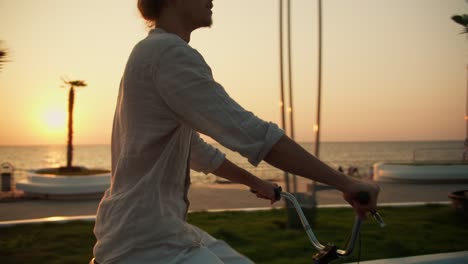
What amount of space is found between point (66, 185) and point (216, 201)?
13.6ft

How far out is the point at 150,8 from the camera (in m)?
1.51

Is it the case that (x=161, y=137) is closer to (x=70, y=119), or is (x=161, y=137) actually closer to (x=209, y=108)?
(x=209, y=108)

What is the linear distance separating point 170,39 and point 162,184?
0.42 metres

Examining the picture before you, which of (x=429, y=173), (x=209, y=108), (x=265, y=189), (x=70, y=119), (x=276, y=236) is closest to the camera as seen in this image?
(x=209, y=108)

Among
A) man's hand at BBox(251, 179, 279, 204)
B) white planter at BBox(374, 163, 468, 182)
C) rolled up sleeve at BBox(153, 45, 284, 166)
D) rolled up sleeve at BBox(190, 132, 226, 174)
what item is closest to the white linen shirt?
rolled up sleeve at BBox(153, 45, 284, 166)

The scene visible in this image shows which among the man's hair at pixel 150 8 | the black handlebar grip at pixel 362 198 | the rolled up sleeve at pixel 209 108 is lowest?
the black handlebar grip at pixel 362 198

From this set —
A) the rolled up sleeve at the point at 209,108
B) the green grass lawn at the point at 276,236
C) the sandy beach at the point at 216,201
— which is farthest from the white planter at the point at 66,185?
the rolled up sleeve at the point at 209,108

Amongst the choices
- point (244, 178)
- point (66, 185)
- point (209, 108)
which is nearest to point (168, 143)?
point (209, 108)

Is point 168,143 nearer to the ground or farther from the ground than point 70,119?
farther from the ground

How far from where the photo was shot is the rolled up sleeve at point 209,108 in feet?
3.97

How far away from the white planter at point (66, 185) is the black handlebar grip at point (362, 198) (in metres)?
11.7

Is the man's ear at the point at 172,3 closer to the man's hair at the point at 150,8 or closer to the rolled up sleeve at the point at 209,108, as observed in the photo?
the man's hair at the point at 150,8

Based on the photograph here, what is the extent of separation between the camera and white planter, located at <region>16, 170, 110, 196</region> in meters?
12.0

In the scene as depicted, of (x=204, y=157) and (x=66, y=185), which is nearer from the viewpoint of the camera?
(x=204, y=157)
